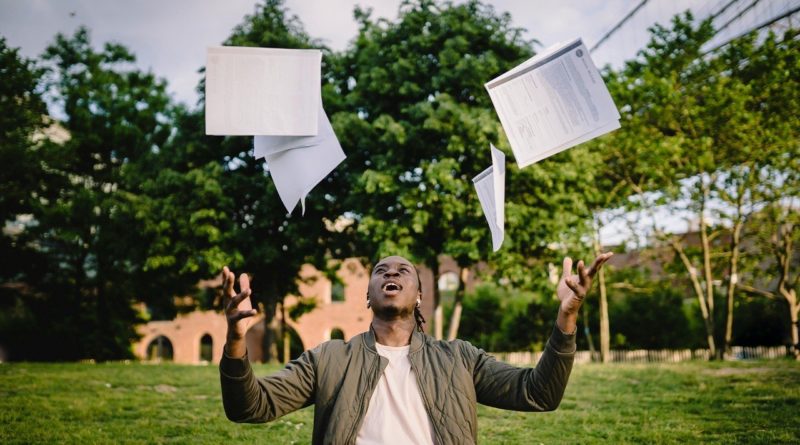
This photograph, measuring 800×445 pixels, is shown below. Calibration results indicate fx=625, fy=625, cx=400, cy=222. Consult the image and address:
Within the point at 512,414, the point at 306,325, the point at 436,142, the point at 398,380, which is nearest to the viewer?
the point at 398,380

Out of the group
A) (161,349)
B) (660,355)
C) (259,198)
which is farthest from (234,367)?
(161,349)

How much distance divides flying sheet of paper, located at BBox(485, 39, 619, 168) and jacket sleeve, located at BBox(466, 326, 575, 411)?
1094 mm

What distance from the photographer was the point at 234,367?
271cm

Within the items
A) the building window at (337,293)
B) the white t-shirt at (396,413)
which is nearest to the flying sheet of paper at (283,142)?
the white t-shirt at (396,413)

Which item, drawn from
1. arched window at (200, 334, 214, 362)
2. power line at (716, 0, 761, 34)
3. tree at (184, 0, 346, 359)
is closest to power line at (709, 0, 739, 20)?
power line at (716, 0, 761, 34)

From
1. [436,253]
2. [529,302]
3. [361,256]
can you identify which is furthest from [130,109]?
[529,302]

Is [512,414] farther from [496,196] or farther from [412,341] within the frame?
[412,341]

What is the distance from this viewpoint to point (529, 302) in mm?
31797

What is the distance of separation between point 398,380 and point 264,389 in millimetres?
662

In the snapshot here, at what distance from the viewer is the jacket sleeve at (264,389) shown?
2.72m

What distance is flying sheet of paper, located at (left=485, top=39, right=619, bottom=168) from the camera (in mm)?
3371

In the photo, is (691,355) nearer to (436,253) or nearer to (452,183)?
(436,253)

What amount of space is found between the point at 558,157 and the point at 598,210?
19.7 feet

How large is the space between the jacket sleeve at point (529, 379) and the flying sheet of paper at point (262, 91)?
158cm
